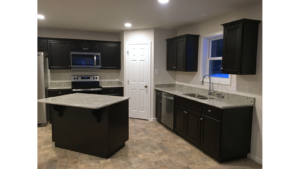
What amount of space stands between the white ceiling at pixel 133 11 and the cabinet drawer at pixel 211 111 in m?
1.62

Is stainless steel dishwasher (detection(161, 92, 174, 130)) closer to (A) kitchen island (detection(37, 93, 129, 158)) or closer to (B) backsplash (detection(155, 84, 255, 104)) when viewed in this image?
(B) backsplash (detection(155, 84, 255, 104))

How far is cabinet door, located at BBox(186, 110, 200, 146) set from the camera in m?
3.34

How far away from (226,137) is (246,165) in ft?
→ 1.65

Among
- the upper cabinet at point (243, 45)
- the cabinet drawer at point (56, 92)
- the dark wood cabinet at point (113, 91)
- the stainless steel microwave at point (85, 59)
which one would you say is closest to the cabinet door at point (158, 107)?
the dark wood cabinet at point (113, 91)

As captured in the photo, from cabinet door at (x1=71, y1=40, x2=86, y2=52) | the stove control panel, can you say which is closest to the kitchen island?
the stove control panel

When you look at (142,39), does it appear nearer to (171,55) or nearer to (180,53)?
(171,55)

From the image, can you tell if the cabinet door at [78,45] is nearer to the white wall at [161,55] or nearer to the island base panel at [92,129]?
the white wall at [161,55]

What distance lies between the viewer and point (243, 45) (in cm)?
287

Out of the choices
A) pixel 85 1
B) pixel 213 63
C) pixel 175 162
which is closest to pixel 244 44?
pixel 213 63

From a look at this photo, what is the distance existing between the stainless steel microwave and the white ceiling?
0.96 meters

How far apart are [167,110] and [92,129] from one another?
1.89 metres

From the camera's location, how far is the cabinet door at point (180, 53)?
429cm

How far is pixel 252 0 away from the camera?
9.21 ft

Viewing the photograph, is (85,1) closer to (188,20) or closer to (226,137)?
(188,20)
